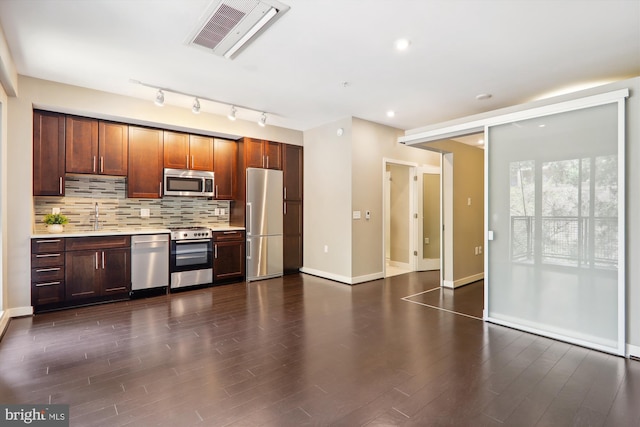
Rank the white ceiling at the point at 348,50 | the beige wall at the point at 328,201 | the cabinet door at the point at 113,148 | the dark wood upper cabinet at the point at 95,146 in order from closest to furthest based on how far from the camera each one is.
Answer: the white ceiling at the point at 348,50 → the dark wood upper cabinet at the point at 95,146 → the cabinet door at the point at 113,148 → the beige wall at the point at 328,201

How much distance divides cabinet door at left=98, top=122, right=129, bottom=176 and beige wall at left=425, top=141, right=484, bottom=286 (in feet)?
15.0

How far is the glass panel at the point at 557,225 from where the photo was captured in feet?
9.42

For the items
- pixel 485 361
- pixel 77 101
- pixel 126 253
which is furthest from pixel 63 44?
pixel 485 361

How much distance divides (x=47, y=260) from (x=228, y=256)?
2358mm

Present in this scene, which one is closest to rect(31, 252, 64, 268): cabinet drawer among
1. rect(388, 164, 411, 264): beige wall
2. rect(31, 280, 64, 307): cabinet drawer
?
rect(31, 280, 64, 307): cabinet drawer

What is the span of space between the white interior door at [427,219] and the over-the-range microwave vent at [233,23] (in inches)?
183

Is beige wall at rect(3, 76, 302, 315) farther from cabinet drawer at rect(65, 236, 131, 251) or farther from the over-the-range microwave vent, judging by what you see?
the over-the-range microwave vent

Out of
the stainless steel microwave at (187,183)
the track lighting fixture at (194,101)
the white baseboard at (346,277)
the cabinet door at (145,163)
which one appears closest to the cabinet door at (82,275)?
the cabinet door at (145,163)

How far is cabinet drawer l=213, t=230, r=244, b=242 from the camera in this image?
17.4ft

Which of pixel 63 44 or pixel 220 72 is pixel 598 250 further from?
pixel 63 44

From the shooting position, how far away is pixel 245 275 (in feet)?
18.5

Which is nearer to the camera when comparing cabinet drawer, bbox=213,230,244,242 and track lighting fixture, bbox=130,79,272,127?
track lighting fixture, bbox=130,79,272,127

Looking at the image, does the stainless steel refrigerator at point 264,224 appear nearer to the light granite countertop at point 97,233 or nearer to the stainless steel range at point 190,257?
the light granite countertop at point 97,233

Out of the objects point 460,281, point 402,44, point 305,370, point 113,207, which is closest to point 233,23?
point 402,44
